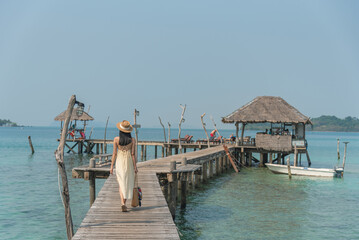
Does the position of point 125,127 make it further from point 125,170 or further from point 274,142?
point 274,142

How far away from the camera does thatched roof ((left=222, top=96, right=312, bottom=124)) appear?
3141 centimetres

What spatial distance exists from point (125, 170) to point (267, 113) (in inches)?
951

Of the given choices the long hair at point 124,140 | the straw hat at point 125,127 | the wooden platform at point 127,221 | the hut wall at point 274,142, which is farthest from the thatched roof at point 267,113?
the long hair at point 124,140

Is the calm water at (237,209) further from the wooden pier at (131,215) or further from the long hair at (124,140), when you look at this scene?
the long hair at (124,140)

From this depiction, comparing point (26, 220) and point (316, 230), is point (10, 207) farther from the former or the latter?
point (316, 230)

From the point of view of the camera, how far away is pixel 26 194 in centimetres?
2027

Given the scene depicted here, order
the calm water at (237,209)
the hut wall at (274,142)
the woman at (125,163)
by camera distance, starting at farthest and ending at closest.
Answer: the hut wall at (274,142) < the calm water at (237,209) < the woman at (125,163)

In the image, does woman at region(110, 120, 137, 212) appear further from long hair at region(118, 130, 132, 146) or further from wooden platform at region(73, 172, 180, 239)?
wooden platform at region(73, 172, 180, 239)

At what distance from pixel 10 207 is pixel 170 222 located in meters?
11.0

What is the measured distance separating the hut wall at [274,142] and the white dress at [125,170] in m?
23.0

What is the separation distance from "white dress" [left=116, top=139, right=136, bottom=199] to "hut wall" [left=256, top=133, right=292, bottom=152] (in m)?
23.0

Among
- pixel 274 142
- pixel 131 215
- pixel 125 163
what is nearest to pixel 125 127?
pixel 125 163

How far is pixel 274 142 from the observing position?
31.2 m

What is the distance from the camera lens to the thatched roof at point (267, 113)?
31406 mm
